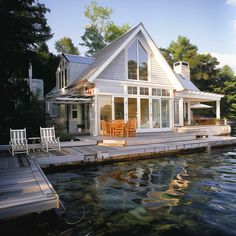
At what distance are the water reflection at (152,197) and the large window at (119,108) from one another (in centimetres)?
499

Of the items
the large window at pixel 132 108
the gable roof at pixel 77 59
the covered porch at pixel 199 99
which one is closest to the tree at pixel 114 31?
the covered porch at pixel 199 99

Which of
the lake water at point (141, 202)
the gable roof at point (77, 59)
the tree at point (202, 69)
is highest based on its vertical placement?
the tree at point (202, 69)

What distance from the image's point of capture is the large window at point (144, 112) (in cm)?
1347

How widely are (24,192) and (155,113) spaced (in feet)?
36.3

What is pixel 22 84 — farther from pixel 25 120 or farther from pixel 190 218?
pixel 190 218

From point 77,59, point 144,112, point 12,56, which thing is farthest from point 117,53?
point 12,56

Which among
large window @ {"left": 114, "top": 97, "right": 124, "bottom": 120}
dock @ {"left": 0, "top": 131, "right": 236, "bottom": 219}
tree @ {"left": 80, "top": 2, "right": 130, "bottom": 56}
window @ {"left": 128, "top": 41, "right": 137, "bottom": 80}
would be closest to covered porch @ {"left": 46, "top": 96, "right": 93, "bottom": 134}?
large window @ {"left": 114, "top": 97, "right": 124, "bottom": 120}

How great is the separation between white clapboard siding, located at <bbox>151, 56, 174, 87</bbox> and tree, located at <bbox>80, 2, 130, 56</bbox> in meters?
19.0

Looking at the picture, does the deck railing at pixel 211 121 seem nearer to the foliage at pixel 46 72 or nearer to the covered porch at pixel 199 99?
the covered porch at pixel 199 99

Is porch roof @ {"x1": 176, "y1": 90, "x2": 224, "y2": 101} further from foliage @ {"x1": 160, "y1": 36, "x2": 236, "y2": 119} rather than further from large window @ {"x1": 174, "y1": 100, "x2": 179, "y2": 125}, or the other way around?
foliage @ {"x1": 160, "y1": 36, "x2": 236, "y2": 119}

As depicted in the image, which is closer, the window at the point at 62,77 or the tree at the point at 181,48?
the window at the point at 62,77

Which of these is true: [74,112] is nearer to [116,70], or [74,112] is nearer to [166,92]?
[116,70]

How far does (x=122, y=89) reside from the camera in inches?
502

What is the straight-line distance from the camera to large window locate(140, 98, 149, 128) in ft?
44.2
